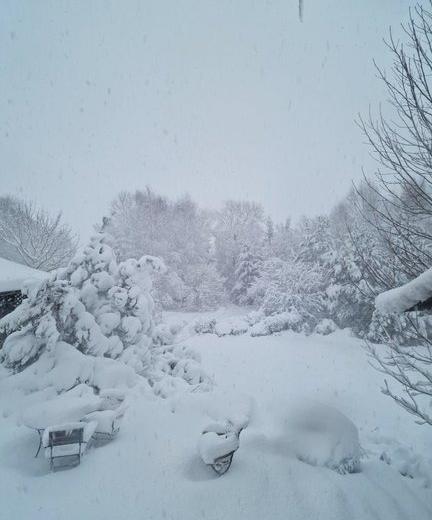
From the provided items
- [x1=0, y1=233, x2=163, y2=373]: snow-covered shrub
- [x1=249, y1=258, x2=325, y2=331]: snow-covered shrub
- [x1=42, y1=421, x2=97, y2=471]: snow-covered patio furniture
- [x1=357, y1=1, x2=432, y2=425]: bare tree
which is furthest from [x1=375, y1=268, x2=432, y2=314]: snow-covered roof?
[x1=249, y1=258, x2=325, y2=331]: snow-covered shrub

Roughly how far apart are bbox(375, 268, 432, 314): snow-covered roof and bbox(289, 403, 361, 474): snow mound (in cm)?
363

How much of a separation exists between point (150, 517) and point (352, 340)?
11.9m

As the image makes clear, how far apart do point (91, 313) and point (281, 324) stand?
10.4m

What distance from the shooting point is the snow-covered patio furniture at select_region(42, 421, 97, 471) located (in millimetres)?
4035

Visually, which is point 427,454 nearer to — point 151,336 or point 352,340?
point 151,336

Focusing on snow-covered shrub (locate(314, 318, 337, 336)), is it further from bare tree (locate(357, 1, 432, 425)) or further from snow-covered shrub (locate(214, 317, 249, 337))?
bare tree (locate(357, 1, 432, 425))

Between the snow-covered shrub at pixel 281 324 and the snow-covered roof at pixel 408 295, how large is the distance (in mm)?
13574

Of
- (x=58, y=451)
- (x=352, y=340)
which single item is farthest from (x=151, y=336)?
(x=352, y=340)

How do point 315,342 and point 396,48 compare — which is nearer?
point 396,48

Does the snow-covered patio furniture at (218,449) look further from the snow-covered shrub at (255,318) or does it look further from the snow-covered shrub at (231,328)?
the snow-covered shrub at (255,318)

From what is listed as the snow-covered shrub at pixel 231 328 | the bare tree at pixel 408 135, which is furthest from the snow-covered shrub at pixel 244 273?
the bare tree at pixel 408 135

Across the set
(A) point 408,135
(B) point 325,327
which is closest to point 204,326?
(B) point 325,327

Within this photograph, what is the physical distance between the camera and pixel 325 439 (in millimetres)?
4500

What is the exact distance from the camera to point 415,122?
3148mm
